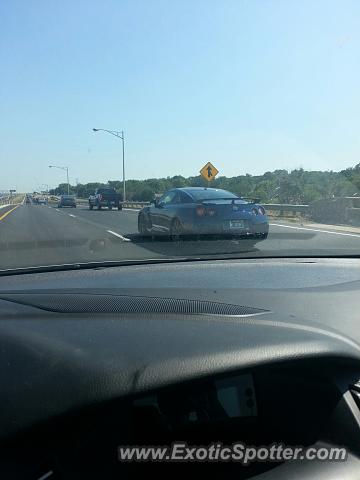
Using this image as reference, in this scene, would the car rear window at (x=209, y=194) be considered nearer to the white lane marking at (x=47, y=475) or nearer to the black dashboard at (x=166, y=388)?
the black dashboard at (x=166, y=388)

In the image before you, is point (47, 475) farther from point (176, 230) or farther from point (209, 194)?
point (209, 194)

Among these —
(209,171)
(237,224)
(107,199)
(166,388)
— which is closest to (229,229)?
(237,224)

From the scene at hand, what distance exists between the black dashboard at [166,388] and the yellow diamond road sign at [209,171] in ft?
65.8

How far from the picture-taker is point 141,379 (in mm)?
2121

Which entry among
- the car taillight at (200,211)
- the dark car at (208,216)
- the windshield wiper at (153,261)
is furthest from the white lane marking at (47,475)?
the car taillight at (200,211)

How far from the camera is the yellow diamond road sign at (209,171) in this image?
23.1 metres

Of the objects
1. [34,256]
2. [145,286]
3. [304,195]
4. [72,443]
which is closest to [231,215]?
[34,256]

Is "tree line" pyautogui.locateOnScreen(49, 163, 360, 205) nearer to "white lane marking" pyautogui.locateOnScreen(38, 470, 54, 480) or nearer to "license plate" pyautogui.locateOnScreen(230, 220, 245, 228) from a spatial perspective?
"license plate" pyautogui.locateOnScreen(230, 220, 245, 228)

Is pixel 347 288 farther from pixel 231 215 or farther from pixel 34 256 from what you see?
pixel 231 215

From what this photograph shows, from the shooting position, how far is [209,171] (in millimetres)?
23484

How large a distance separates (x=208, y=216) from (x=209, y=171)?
1332 cm

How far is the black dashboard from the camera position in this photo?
78.9 inches

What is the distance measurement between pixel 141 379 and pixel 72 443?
334 millimetres

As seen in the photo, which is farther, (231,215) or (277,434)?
(231,215)
